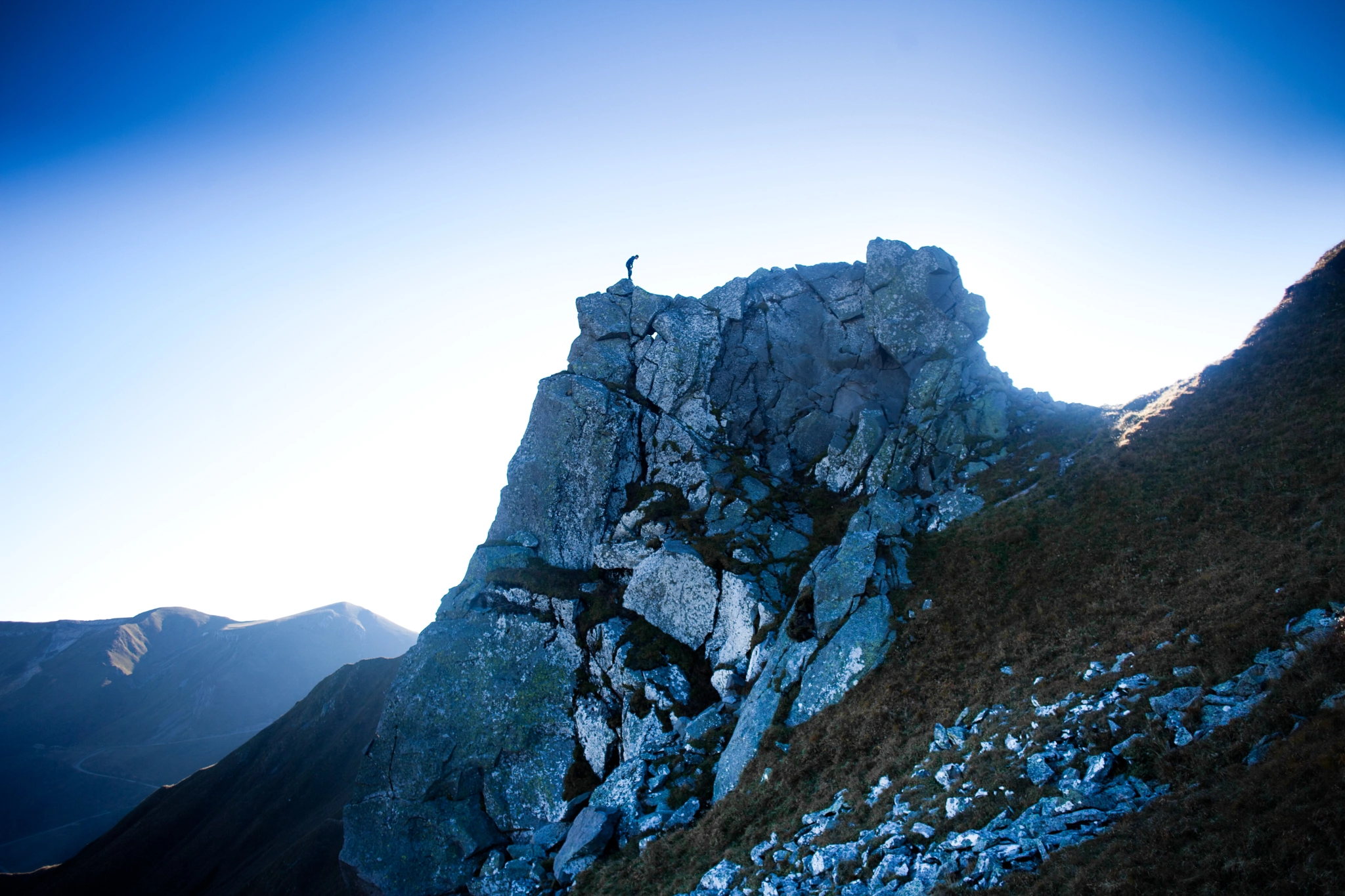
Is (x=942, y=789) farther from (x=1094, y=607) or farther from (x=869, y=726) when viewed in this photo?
(x=1094, y=607)

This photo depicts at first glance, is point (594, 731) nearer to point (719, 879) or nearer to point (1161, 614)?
point (719, 879)

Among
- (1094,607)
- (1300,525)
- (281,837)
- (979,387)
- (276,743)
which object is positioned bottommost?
(281,837)

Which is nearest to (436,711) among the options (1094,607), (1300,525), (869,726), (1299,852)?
(869,726)

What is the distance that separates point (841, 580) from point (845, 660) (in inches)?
198

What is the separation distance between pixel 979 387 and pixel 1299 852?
42.0 meters

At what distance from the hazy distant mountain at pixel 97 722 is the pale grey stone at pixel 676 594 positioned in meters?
144

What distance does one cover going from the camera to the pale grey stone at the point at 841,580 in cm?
3114

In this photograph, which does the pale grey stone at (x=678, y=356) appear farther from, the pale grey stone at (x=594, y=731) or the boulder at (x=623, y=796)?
the boulder at (x=623, y=796)

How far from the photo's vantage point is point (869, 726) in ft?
77.9

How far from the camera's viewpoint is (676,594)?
39469 millimetres

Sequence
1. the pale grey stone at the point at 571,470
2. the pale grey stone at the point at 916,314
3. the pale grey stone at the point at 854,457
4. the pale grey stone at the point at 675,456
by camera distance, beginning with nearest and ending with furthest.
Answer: the pale grey stone at the point at 854,457 < the pale grey stone at the point at 571,470 < the pale grey stone at the point at 675,456 < the pale grey stone at the point at 916,314

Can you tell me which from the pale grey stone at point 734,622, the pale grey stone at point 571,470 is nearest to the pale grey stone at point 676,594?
the pale grey stone at point 734,622

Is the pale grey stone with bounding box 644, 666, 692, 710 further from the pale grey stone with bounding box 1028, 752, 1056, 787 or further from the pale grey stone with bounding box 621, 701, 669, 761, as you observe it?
the pale grey stone with bounding box 1028, 752, 1056, 787

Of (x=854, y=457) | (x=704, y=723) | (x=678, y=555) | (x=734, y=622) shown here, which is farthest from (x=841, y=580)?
(x=854, y=457)
